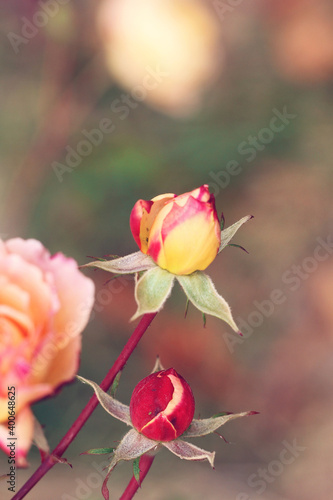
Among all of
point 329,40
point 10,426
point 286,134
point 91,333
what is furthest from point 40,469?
point 329,40

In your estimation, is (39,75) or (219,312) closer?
(219,312)

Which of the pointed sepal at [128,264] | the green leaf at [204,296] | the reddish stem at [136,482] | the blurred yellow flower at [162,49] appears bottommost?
the reddish stem at [136,482]

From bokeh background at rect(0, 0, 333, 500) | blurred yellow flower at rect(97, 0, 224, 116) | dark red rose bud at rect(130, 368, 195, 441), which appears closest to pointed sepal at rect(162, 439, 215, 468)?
dark red rose bud at rect(130, 368, 195, 441)

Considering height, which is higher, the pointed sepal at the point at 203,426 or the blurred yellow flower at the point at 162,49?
the blurred yellow flower at the point at 162,49

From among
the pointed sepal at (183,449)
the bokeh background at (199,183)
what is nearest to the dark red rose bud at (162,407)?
the pointed sepal at (183,449)

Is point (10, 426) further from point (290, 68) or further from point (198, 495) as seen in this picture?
point (290, 68)

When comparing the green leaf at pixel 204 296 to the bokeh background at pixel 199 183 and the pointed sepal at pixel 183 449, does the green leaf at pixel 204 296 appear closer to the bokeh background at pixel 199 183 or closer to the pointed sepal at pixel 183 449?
the pointed sepal at pixel 183 449

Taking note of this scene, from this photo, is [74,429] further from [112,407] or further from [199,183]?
[199,183]

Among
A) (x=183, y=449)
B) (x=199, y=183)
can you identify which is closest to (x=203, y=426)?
(x=183, y=449)
